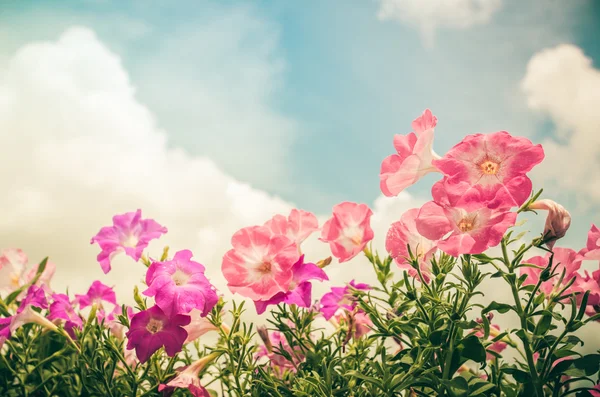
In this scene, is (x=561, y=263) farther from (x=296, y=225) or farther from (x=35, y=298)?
(x=35, y=298)

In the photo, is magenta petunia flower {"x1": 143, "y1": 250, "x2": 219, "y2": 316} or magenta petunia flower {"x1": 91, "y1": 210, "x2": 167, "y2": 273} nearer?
magenta petunia flower {"x1": 143, "y1": 250, "x2": 219, "y2": 316}

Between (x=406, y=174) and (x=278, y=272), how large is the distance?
22.1 inches

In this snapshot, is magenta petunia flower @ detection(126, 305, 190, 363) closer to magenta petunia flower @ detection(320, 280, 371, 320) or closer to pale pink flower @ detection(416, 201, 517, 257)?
magenta petunia flower @ detection(320, 280, 371, 320)

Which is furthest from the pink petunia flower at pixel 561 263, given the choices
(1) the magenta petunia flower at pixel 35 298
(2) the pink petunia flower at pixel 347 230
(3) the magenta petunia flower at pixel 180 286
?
(1) the magenta petunia flower at pixel 35 298

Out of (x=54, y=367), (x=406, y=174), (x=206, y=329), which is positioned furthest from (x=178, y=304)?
(x=54, y=367)

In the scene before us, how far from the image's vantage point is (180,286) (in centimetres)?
179

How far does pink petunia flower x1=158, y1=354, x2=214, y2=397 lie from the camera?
1840 mm

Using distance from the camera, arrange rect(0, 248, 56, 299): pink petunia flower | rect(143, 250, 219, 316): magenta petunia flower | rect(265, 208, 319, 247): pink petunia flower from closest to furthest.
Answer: rect(143, 250, 219, 316): magenta petunia flower → rect(265, 208, 319, 247): pink petunia flower → rect(0, 248, 56, 299): pink petunia flower

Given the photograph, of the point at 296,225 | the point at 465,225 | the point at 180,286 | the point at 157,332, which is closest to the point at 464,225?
the point at 465,225

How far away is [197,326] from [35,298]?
0.87 m

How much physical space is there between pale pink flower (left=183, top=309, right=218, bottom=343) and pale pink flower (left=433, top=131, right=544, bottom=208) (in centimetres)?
104

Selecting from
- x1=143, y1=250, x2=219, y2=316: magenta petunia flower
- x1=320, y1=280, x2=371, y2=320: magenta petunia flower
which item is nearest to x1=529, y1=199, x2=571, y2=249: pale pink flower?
x1=320, y1=280, x2=371, y2=320: magenta petunia flower

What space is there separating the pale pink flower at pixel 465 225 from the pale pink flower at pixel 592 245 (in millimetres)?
562

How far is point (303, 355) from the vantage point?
2098mm
